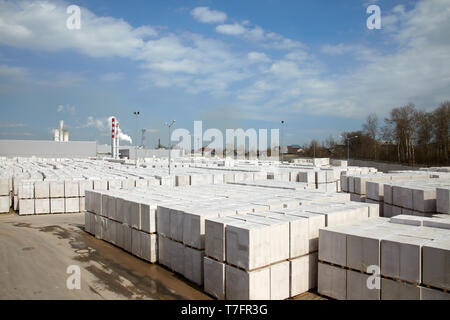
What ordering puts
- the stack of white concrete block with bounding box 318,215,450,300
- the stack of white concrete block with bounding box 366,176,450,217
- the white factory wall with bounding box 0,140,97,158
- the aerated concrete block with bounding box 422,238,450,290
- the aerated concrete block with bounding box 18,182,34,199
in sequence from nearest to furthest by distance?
the aerated concrete block with bounding box 422,238,450,290 → the stack of white concrete block with bounding box 318,215,450,300 → the stack of white concrete block with bounding box 366,176,450,217 → the aerated concrete block with bounding box 18,182,34,199 → the white factory wall with bounding box 0,140,97,158

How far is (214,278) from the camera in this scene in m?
7.27

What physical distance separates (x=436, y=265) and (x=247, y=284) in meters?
3.35

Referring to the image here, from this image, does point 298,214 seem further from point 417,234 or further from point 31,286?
point 31,286

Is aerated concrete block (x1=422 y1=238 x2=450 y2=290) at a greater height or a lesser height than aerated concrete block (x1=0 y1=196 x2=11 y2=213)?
greater

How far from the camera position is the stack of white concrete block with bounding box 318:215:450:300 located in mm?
5734

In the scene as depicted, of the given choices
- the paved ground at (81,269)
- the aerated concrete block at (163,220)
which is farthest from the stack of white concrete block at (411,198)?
the aerated concrete block at (163,220)

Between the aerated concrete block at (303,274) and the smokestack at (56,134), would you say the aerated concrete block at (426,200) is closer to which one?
the aerated concrete block at (303,274)

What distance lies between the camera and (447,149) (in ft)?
153

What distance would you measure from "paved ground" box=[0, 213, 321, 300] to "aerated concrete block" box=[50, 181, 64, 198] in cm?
359

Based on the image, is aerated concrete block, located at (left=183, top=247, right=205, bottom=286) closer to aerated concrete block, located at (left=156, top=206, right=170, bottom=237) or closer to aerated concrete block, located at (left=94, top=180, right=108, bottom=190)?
Answer: aerated concrete block, located at (left=156, top=206, right=170, bottom=237)

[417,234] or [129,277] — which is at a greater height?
[417,234]

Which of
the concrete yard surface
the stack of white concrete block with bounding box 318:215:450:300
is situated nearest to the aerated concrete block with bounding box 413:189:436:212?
the stack of white concrete block with bounding box 318:215:450:300

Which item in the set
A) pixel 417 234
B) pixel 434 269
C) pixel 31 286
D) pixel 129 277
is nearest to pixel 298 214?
pixel 417 234
